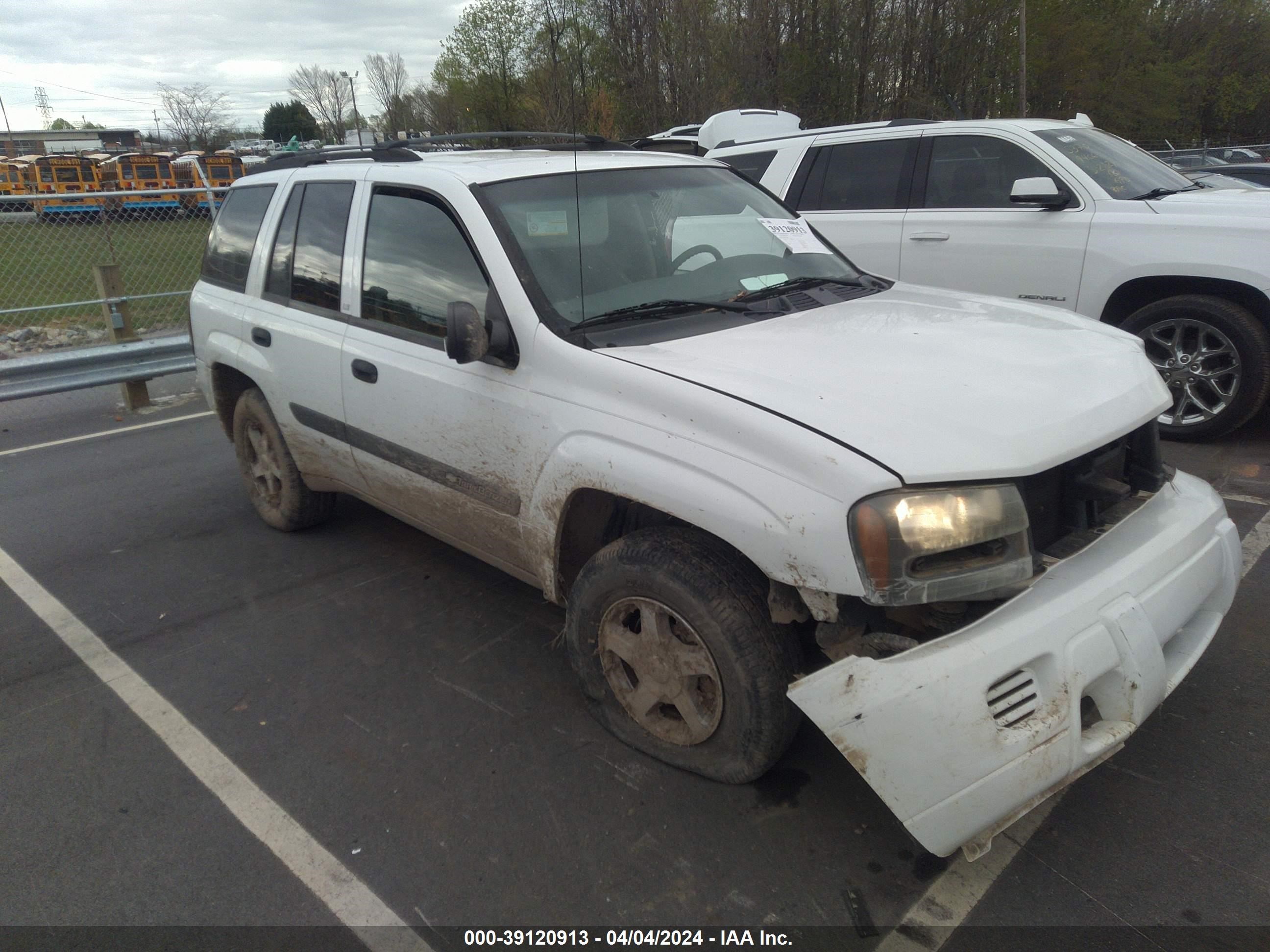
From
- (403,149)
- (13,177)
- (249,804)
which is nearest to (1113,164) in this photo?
(403,149)

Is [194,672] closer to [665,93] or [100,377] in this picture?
[100,377]

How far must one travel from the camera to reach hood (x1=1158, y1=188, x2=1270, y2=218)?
5.02 meters

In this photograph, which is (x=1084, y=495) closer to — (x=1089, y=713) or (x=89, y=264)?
(x=1089, y=713)

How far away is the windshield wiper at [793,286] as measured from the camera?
3.19 metres

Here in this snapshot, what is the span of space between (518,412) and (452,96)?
34175mm

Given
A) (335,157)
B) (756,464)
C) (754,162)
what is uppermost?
(335,157)

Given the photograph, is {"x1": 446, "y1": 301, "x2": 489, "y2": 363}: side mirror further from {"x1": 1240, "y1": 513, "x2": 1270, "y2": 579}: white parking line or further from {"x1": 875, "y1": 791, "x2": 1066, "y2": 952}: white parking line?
{"x1": 1240, "y1": 513, "x2": 1270, "y2": 579}: white parking line

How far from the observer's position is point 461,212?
3.10m

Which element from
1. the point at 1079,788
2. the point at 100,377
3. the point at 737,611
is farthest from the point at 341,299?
the point at 100,377

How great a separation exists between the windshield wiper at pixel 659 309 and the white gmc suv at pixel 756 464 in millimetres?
13

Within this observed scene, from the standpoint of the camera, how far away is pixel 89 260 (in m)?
9.62

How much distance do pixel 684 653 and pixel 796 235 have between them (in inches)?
78.1

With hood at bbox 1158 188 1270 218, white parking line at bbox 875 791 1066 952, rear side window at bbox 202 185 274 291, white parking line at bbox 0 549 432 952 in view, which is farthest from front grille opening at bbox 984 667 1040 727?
hood at bbox 1158 188 1270 218

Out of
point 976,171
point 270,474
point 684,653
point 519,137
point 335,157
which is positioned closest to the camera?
point 684,653
